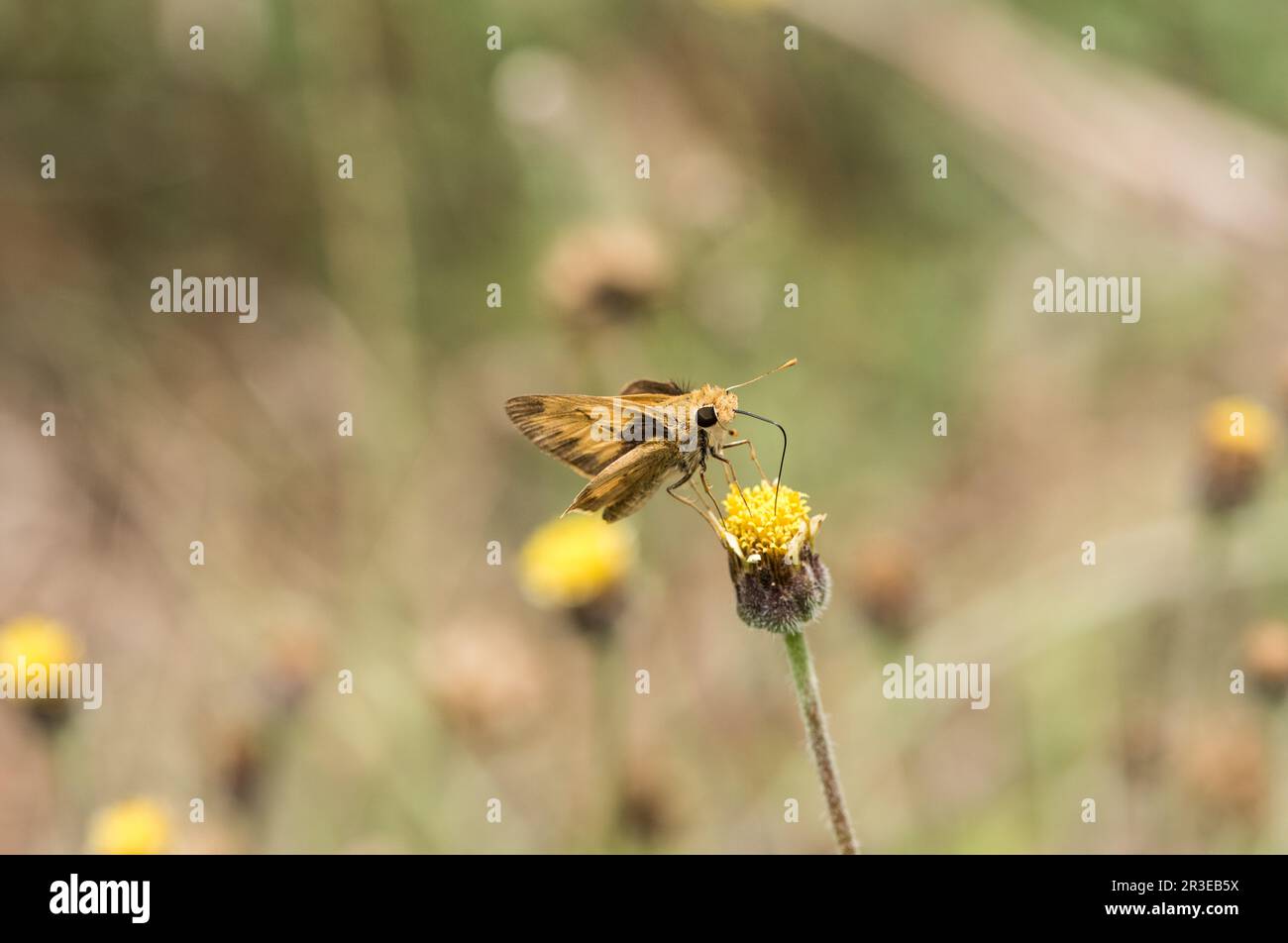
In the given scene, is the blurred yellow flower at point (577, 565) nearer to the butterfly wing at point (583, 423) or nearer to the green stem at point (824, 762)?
the butterfly wing at point (583, 423)

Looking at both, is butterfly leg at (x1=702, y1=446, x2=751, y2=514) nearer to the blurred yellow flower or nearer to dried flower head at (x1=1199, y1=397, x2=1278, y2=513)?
the blurred yellow flower

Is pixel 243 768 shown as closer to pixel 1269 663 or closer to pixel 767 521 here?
pixel 767 521

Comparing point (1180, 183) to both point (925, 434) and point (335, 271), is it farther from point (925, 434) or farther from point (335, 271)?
point (335, 271)

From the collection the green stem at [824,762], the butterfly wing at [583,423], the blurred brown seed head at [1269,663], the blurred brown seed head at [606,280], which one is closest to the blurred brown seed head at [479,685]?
the blurred brown seed head at [606,280]

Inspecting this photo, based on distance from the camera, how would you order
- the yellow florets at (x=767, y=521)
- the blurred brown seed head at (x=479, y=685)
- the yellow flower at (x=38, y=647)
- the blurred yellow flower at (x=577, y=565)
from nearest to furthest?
the yellow florets at (x=767, y=521) < the blurred yellow flower at (x=577, y=565) < the yellow flower at (x=38, y=647) < the blurred brown seed head at (x=479, y=685)

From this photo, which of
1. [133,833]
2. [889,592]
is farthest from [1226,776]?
[133,833]
